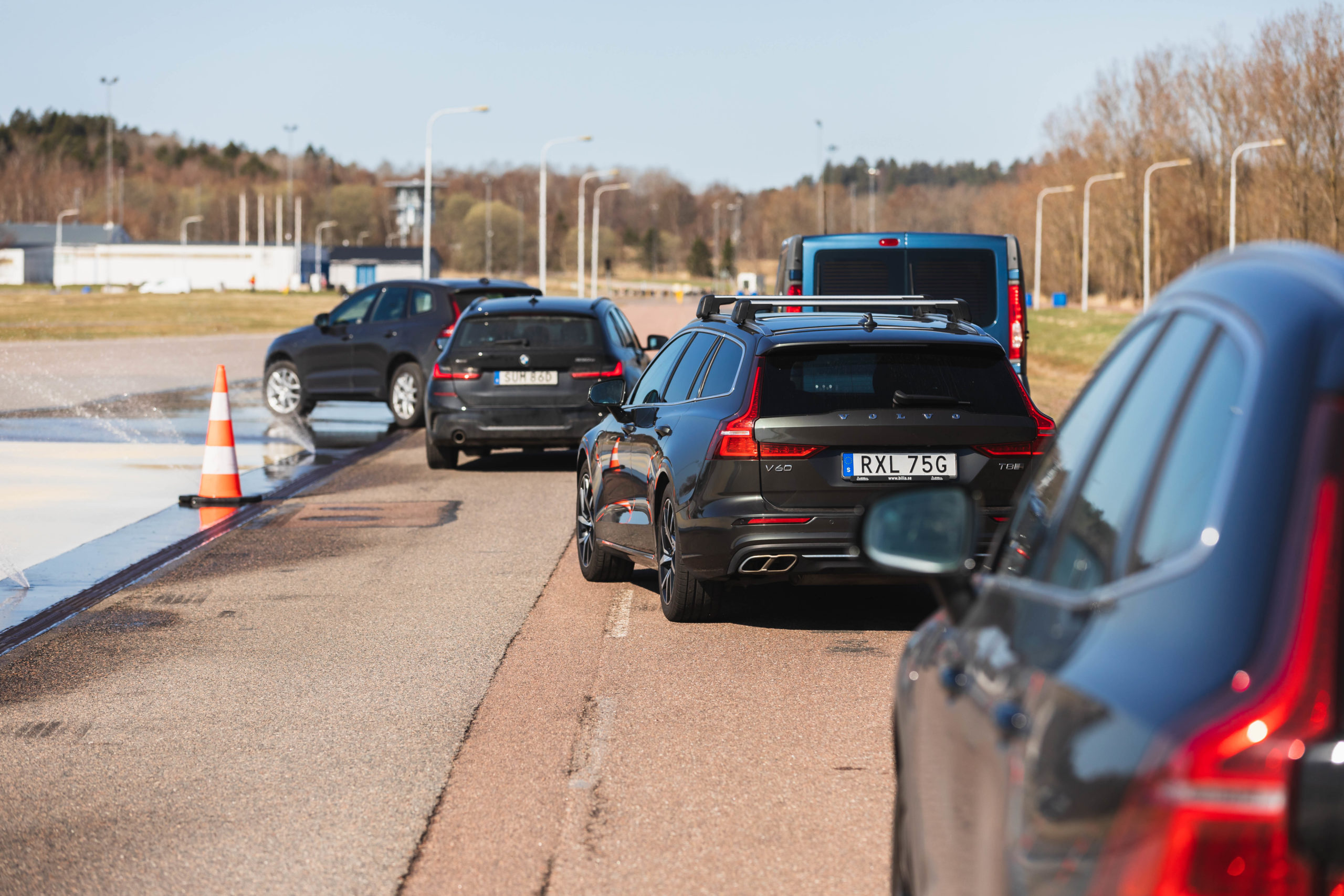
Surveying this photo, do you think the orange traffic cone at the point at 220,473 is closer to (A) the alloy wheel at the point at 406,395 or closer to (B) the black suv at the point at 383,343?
(B) the black suv at the point at 383,343

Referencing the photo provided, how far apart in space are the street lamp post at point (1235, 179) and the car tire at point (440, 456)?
3455cm

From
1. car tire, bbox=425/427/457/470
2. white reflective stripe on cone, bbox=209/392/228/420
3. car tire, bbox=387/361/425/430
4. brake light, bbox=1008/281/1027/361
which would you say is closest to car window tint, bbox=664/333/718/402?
white reflective stripe on cone, bbox=209/392/228/420

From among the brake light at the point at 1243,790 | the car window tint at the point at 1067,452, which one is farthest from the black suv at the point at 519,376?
the brake light at the point at 1243,790

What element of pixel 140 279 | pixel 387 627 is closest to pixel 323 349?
pixel 387 627

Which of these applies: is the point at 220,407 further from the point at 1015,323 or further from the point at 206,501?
the point at 1015,323

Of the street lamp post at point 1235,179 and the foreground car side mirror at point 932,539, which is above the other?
the street lamp post at point 1235,179

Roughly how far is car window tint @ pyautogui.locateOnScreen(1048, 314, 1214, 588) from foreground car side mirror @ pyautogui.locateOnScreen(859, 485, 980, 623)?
39 centimetres

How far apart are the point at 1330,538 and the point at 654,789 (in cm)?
361

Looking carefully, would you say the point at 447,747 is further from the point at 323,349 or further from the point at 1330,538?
the point at 323,349

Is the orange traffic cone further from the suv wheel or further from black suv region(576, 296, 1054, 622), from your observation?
the suv wheel

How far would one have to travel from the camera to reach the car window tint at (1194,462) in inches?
76.2

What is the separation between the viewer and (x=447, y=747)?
5.66 m

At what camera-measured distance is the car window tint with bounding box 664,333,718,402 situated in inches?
334

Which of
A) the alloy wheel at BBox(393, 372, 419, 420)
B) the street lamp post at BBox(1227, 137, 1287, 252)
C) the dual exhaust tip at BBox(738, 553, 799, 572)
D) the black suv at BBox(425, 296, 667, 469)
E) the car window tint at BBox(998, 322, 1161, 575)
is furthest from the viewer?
the street lamp post at BBox(1227, 137, 1287, 252)
